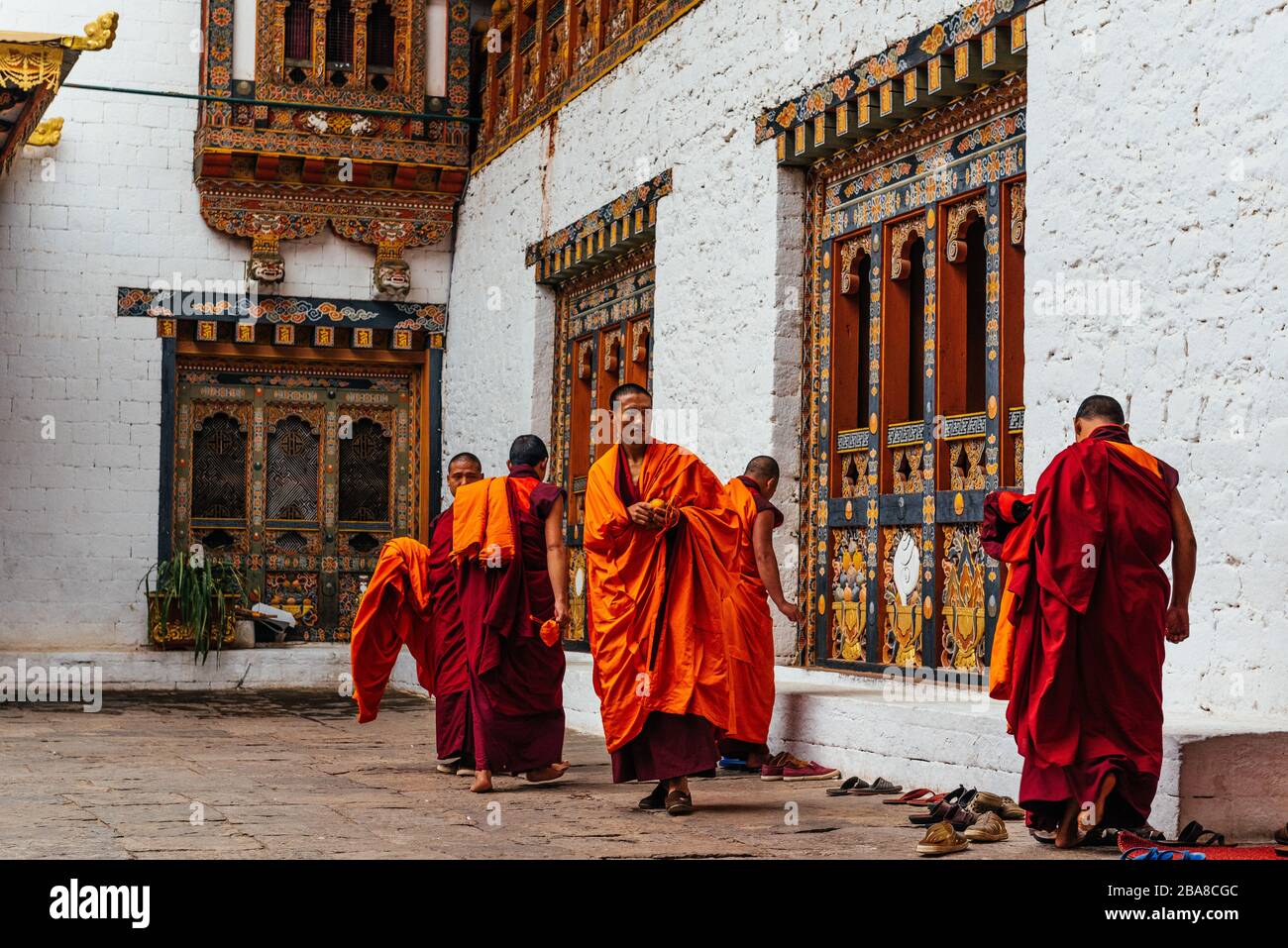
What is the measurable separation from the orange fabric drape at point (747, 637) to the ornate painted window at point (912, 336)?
0.85 meters

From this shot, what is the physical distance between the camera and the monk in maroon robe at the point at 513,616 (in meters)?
7.05

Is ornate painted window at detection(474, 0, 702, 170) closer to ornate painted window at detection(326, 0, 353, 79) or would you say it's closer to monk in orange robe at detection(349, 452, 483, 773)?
ornate painted window at detection(326, 0, 353, 79)

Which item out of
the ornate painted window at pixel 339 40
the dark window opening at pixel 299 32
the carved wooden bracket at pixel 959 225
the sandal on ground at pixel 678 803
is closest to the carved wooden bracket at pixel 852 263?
the carved wooden bracket at pixel 959 225

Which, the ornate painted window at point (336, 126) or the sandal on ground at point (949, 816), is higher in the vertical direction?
the ornate painted window at point (336, 126)

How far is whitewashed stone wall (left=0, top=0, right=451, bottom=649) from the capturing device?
13.6 metres

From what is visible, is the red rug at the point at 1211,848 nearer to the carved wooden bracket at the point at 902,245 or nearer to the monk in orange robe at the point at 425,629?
the monk in orange robe at the point at 425,629

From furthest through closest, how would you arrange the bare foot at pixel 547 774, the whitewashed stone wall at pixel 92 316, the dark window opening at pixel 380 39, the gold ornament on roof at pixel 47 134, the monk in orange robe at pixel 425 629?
the dark window opening at pixel 380 39, the whitewashed stone wall at pixel 92 316, the gold ornament on roof at pixel 47 134, the monk in orange robe at pixel 425 629, the bare foot at pixel 547 774

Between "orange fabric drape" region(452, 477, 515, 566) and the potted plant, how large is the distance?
6761 mm

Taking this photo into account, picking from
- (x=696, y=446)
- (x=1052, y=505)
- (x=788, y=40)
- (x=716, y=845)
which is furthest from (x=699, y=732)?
(x=788, y=40)

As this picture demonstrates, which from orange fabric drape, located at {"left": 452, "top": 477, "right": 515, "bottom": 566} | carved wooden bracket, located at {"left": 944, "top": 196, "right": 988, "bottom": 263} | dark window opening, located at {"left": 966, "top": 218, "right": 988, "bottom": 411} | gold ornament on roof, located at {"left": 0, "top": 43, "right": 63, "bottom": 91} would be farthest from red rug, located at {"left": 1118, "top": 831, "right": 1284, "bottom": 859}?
gold ornament on roof, located at {"left": 0, "top": 43, "right": 63, "bottom": 91}

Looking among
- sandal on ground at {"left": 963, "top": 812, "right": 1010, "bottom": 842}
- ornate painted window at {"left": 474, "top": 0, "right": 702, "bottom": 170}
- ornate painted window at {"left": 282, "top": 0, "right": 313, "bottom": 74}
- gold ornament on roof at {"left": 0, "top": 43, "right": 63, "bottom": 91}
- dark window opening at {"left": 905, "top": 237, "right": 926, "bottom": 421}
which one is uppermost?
ornate painted window at {"left": 282, "top": 0, "right": 313, "bottom": 74}

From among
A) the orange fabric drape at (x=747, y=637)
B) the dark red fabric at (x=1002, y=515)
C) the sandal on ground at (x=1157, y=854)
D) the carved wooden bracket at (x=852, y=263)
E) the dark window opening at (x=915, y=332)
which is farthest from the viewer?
the carved wooden bracket at (x=852, y=263)

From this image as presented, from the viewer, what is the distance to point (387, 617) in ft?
26.6

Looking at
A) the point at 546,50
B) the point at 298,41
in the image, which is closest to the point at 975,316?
the point at 546,50
